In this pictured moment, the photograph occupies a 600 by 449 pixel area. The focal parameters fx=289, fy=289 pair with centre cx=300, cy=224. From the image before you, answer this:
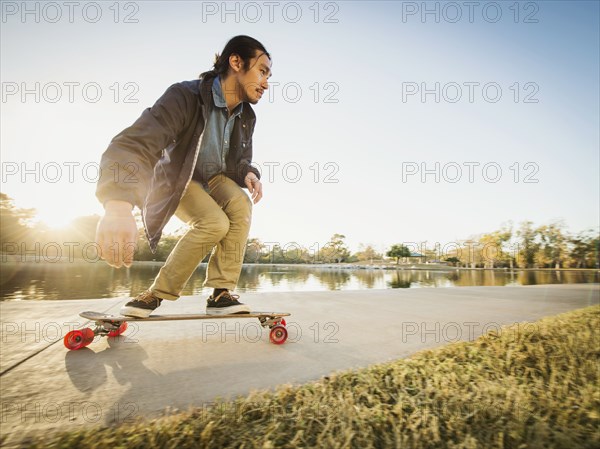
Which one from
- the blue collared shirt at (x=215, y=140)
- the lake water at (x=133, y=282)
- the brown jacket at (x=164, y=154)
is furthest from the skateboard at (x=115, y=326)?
the lake water at (x=133, y=282)

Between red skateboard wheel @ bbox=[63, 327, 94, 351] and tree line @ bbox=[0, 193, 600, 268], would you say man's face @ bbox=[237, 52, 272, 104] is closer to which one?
red skateboard wheel @ bbox=[63, 327, 94, 351]

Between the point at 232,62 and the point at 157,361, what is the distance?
6.57 ft

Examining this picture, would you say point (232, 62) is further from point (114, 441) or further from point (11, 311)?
point (11, 311)

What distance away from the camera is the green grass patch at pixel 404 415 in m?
0.74

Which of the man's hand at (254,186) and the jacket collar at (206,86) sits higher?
the jacket collar at (206,86)

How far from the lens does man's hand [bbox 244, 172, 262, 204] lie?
2250mm

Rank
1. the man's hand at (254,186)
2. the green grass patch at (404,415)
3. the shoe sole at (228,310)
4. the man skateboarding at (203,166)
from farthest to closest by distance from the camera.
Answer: the man's hand at (254,186) → the shoe sole at (228,310) → the man skateboarding at (203,166) → the green grass patch at (404,415)

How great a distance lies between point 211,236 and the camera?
1.91 m

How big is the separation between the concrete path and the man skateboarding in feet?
1.02

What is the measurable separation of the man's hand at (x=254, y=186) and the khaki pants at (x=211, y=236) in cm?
7

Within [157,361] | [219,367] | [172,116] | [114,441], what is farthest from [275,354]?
[172,116]

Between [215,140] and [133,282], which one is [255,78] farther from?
[133,282]

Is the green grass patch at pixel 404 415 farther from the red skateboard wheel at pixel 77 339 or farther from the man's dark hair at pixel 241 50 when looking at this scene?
the man's dark hair at pixel 241 50

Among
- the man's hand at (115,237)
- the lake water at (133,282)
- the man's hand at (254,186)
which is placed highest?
the man's hand at (254,186)
